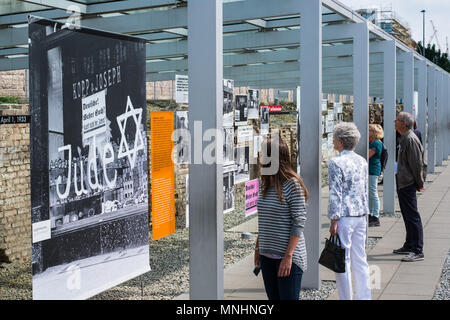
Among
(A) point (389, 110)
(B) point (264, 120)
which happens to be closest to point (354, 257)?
(B) point (264, 120)

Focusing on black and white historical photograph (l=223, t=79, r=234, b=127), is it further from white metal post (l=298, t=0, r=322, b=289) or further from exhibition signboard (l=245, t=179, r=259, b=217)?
white metal post (l=298, t=0, r=322, b=289)

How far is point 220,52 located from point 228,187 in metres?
3.69

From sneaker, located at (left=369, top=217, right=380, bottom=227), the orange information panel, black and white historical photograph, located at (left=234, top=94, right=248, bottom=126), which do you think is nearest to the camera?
the orange information panel

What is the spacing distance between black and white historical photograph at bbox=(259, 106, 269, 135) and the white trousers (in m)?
3.91

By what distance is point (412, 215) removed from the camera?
7.91 m

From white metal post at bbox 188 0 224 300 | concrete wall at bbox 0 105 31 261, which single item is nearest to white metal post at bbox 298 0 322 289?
white metal post at bbox 188 0 224 300

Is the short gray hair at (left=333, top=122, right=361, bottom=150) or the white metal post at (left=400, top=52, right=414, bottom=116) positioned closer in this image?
the short gray hair at (left=333, top=122, right=361, bottom=150)

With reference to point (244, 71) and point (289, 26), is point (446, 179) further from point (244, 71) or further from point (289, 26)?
point (289, 26)

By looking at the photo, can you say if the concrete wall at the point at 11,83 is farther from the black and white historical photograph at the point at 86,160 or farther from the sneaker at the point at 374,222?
the black and white historical photograph at the point at 86,160

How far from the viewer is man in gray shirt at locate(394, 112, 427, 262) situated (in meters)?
7.70

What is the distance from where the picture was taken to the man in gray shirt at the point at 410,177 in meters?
7.70

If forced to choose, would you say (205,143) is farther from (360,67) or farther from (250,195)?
(360,67)

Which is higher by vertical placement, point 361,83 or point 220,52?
point 361,83

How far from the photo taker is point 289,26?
8961 mm
